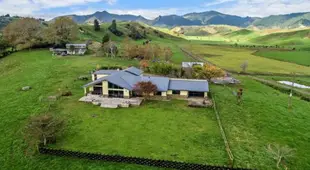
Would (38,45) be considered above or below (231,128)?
above

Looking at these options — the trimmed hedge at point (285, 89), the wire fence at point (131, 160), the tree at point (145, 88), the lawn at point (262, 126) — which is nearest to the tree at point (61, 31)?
the tree at point (145, 88)

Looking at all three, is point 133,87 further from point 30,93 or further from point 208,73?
point 208,73

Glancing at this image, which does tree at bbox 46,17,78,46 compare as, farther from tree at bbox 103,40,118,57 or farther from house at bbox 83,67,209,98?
house at bbox 83,67,209,98

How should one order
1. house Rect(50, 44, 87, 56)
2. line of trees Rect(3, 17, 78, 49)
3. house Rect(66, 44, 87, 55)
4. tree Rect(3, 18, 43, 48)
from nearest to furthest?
house Rect(50, 44, 87, 56)
house Rect(66, 44, 87, 55)
tree Rect(3, 18, 43, 48)
line of trees Rect(3, 17, 78, 49)

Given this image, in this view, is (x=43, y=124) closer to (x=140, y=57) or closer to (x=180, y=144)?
(x=180, y=144)

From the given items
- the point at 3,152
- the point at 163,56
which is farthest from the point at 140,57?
the point at 3,152

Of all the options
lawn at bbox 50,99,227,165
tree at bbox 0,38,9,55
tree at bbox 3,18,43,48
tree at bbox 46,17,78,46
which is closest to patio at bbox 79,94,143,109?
lawn at bbox 50,99,227,165
